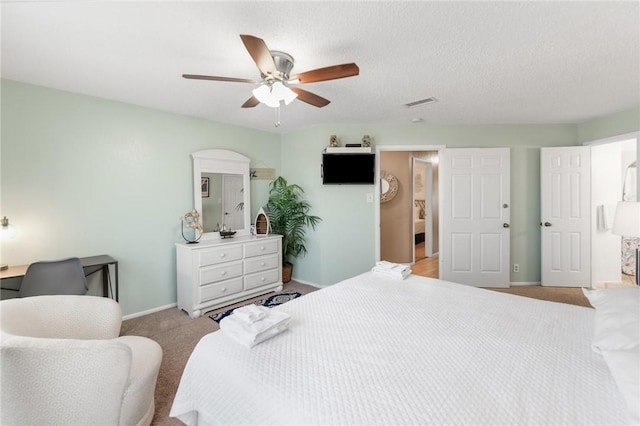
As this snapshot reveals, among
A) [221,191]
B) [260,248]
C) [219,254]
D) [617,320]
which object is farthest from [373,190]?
[617,320]

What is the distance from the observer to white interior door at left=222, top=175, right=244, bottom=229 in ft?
12.6

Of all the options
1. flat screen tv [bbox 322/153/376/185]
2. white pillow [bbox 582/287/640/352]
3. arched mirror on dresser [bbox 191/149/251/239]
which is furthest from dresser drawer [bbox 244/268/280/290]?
white pillow [bbox 582/287/640/352]

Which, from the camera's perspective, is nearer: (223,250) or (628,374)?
(628,374)

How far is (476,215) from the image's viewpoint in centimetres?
400

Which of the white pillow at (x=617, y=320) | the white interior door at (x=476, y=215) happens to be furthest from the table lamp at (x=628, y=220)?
the white pillow at (x=617, y=320)

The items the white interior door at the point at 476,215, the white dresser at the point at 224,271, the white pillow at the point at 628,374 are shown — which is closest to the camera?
the white pillow at the point at 628,374

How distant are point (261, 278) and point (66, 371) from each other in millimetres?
2571

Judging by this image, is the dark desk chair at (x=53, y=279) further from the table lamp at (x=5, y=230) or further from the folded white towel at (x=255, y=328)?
the folded white towel at (x=255, y=328)

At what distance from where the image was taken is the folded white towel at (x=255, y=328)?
4.45 feet

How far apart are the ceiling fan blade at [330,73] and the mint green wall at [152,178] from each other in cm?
162

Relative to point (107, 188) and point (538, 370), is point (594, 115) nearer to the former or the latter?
point (538, 370)

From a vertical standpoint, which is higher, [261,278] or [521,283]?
[261,278]

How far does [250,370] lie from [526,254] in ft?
14.5

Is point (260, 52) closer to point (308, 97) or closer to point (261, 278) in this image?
point (308, 97)
